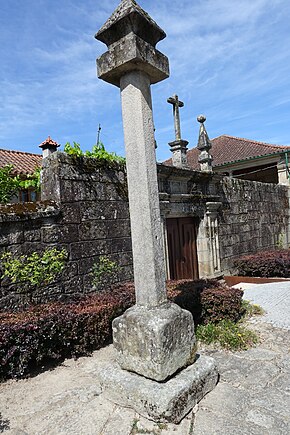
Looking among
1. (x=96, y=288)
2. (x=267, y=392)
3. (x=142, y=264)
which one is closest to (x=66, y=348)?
(x=96, y=288)

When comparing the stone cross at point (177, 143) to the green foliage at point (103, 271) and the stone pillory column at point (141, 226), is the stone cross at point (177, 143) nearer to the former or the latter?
the green foliage at point (103, 271)

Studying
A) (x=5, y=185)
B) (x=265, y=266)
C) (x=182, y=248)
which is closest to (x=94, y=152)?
(x=5, y=185)

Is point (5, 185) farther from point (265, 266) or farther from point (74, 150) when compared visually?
point (265, 266)

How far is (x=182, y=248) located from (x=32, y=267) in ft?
12.7

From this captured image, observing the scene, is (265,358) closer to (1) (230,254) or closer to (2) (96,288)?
(2) (96,288)

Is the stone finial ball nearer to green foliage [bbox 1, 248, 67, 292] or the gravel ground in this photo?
the gravel ground

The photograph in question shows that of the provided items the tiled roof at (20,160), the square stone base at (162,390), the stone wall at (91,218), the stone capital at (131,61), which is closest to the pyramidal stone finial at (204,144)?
the stone wall at (91,218)

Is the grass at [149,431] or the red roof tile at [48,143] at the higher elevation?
the red roof tile at [48,143]

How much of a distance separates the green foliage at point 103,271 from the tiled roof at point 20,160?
6057 mm

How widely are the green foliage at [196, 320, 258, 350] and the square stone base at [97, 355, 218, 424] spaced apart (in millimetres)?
882

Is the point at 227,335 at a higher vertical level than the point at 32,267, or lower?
lower

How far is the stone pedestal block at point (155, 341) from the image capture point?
90.3 inches

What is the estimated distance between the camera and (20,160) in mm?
10750

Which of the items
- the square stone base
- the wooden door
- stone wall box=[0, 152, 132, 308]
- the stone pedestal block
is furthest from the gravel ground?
stone wall box=[0, 152, 132, 308]
